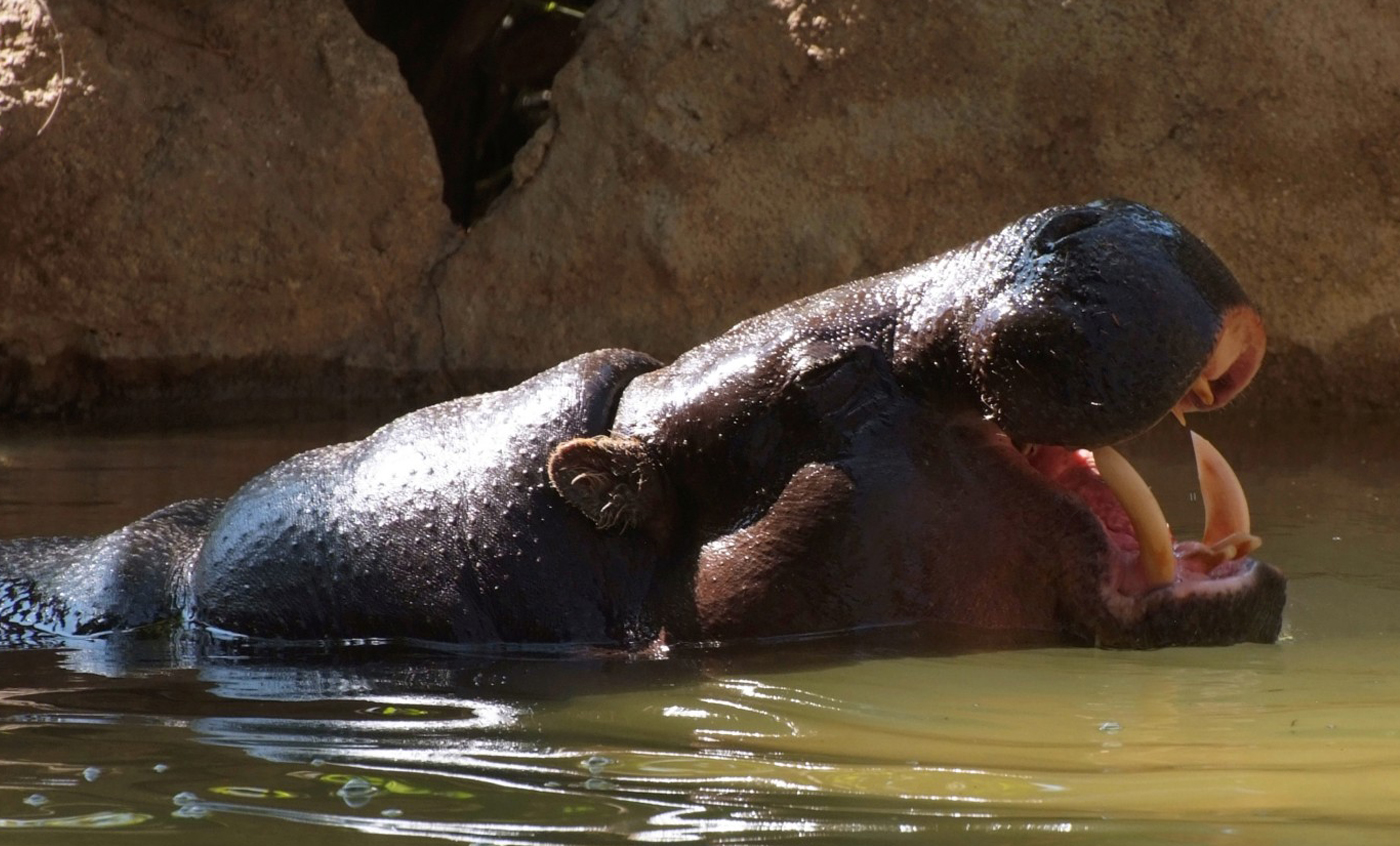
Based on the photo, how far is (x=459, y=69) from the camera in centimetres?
995

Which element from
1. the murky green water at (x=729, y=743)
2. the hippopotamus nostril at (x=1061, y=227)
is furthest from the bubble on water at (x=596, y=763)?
the hippopotamus nostril at (x=1061, y=227)

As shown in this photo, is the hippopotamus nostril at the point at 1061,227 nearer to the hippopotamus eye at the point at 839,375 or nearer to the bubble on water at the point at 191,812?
the hippopotamus eye at the point at 839,375

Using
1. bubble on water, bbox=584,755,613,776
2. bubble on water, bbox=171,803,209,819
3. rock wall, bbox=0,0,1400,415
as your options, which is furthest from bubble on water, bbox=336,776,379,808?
rock wall, bbox=0,0,1400,415

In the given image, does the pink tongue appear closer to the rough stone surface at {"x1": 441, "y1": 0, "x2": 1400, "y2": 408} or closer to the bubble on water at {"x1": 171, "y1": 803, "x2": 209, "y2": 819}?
the bubble on water at {"x1": 171, "y1": 803, "x2": 209, "y2": 819}

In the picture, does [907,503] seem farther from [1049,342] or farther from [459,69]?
[459,69]

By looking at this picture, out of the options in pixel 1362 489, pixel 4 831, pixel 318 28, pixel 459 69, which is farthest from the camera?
pixel 459 69

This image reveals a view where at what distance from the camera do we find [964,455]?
3.56m

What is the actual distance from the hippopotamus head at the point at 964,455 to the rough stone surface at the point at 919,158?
4.23 meters

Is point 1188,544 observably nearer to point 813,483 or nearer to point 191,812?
point 813,483

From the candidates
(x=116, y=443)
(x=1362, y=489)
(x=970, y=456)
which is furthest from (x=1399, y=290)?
(x=116, y=443)

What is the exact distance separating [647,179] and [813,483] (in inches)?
187

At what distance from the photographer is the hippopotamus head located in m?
3.34

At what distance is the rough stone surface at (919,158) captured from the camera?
7508 millimetres

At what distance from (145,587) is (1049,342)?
2.23 meters
